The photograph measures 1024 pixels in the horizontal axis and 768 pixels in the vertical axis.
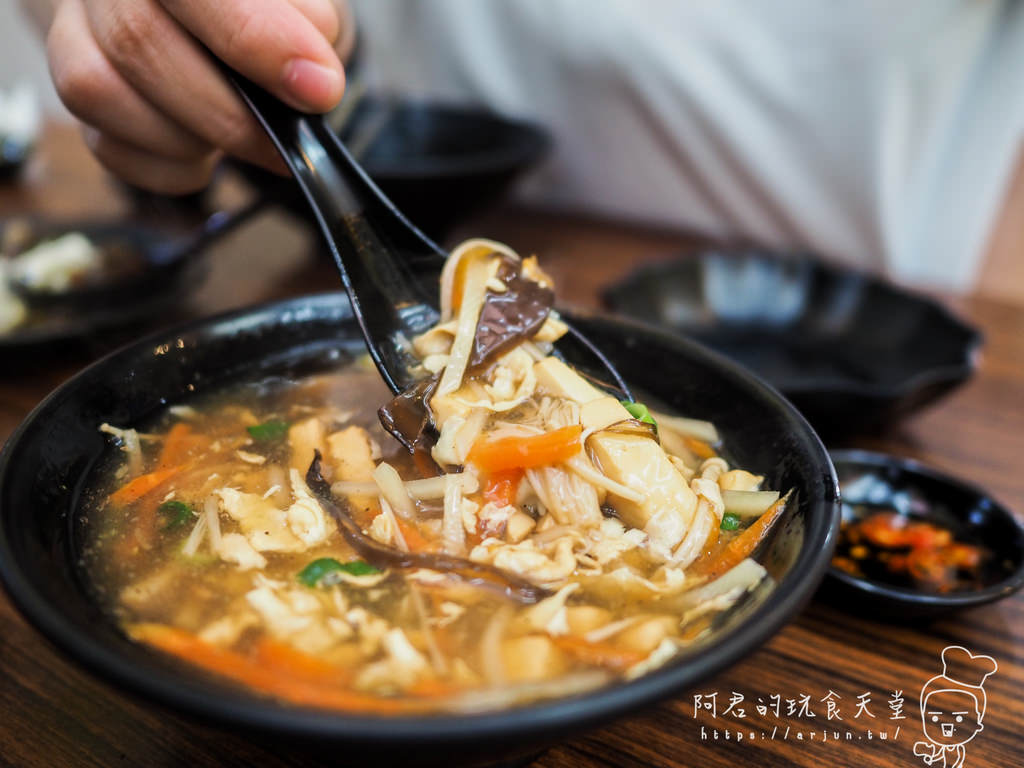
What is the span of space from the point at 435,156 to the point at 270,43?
212 cm

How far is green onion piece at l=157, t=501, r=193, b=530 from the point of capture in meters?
1.38

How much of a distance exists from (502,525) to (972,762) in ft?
2.86

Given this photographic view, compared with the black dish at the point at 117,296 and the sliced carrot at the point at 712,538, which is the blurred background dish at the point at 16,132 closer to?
the black dish at the point at 117,296

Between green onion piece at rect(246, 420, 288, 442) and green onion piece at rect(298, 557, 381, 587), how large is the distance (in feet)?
1.36

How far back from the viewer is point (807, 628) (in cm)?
161

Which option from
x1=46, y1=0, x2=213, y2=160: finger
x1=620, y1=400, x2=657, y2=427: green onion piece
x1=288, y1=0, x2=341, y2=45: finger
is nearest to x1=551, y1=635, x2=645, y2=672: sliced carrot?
x1=620, y1=400, x2=657, y2=427: green onion piece

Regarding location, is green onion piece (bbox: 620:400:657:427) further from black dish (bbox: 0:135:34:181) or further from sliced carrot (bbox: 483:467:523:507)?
black dish (bbox: 0:135:34:181)

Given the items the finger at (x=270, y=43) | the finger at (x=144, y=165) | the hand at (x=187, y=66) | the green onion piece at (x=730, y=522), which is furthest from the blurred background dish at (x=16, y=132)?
the green onion piece at (x=730, y=522)

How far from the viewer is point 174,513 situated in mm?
1403

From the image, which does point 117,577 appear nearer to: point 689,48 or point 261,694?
point 261,694

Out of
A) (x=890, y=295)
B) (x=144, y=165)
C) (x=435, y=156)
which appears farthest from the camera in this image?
(x=435, y=156)

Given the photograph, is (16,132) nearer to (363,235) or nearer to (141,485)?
(363,235)

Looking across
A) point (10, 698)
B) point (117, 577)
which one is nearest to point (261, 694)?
point (117, 577)

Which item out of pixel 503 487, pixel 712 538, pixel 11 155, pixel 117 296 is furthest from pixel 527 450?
pixel 11 155
